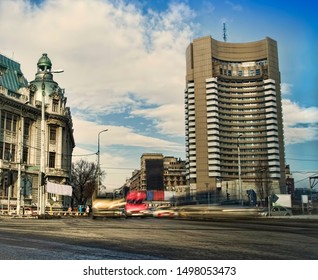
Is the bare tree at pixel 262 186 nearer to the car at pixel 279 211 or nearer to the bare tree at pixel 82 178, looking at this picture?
the car at pixel 279 211

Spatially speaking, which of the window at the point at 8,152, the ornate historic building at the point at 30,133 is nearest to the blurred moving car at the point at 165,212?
the ornate historic building at the point at 30,133

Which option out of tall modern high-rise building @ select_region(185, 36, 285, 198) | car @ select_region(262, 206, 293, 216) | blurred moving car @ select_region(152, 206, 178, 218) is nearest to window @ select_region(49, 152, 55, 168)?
blurred moving car @ select_region(152, 206, 178, 218)

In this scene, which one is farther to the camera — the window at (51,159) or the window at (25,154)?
the window at (51,159)

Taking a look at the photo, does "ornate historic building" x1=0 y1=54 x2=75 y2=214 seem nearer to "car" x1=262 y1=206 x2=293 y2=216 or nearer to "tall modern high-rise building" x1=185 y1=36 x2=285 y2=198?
"car" x1=262 y1=206 x2=293 y2=216

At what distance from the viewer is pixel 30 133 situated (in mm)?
50844

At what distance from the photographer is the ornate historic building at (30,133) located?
45594mm

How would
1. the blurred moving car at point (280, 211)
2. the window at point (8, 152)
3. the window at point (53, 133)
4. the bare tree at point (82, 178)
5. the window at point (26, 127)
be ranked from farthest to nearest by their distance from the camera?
the bare tree at point (82, 178)
the window at point (53, 133)
the window at point (26, 127)
the window at point (8, 152)
the blurred moving car at point (280, 211)

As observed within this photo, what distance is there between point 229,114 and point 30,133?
99.5 m

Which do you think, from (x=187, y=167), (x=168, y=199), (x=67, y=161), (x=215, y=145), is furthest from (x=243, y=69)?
(x=168, y=199)

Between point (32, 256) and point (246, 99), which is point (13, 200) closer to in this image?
point (32, 256)

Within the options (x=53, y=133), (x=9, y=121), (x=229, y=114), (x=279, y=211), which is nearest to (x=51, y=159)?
(x=53, y=133)

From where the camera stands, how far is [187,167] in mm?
139625

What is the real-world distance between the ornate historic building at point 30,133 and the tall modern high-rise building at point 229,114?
8205cm
